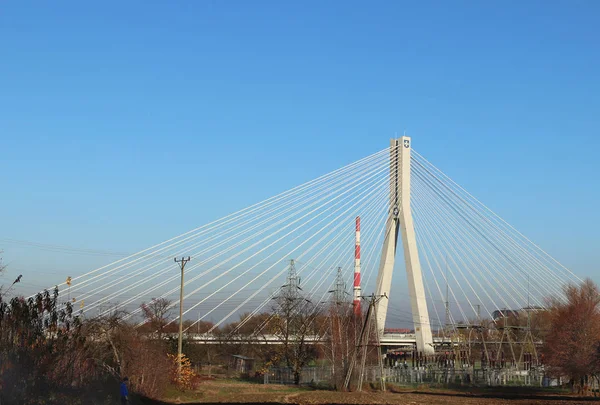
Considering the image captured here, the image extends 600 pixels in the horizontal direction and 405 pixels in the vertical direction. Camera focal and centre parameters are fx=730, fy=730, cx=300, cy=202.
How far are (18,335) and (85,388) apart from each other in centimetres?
588

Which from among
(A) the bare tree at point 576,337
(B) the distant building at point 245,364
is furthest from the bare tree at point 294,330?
(A) the bare tree at point 576,337

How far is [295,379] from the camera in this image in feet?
139

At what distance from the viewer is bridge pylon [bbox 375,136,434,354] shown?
1336 inches

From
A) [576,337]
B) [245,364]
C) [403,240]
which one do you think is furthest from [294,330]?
[576,337]

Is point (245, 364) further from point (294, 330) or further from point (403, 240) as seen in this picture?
point (403, 240)

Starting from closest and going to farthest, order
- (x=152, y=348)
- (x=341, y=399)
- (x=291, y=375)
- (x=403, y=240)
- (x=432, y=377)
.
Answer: (x=152, y=348) < (x=341, y=399) < (x=403, y=240) < (x=432, y=377) < (x=291, y=375)

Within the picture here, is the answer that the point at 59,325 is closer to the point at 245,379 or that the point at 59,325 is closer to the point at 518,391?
the point at 518,391

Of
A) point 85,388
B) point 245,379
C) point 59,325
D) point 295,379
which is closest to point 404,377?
point 295,379

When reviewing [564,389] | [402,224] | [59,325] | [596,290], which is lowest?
[564,389]

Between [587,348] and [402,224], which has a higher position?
[402,224]

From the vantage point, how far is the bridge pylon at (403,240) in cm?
3394

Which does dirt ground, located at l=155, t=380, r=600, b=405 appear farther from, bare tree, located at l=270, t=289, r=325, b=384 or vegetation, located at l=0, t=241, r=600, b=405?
bare tree, located at l=270, t=289, r=325, b=384

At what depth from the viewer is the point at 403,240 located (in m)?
34.4

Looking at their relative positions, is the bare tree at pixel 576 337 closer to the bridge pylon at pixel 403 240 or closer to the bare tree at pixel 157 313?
the bridge pylon at pixel 403 240
